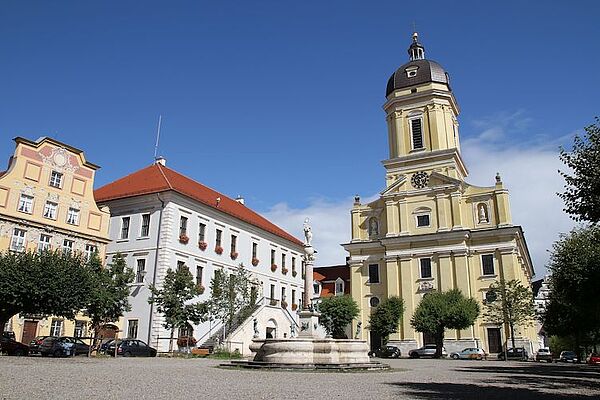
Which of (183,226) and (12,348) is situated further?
(183,226)

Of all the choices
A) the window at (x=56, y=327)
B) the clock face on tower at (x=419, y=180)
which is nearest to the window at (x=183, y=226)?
the window at (x=56, y=327)

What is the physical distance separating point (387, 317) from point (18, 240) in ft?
107

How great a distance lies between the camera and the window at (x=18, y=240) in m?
30.6

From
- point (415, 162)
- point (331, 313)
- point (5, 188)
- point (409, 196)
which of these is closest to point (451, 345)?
point (331, 313)

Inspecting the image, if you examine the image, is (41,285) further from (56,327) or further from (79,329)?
(79,329)

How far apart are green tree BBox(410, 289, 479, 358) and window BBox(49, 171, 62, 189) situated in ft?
102

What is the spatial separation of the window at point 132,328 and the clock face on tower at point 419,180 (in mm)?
32538

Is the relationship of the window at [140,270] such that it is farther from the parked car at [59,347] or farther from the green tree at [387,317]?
the green tree at [387,317]

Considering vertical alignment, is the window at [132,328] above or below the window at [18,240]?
below

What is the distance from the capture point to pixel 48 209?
3316 centimetres

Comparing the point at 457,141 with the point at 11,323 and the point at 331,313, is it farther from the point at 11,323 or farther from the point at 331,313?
the point at 11,323

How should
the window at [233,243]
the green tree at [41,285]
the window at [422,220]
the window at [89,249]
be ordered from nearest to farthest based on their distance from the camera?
the green tree at [41,285] → the window at [89,249] → the window at [233,243] → the window at [422,220]

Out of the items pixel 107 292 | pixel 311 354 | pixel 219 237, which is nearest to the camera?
pixel 311 354

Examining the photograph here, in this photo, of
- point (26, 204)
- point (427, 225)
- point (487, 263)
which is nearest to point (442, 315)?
point (487, 263)
